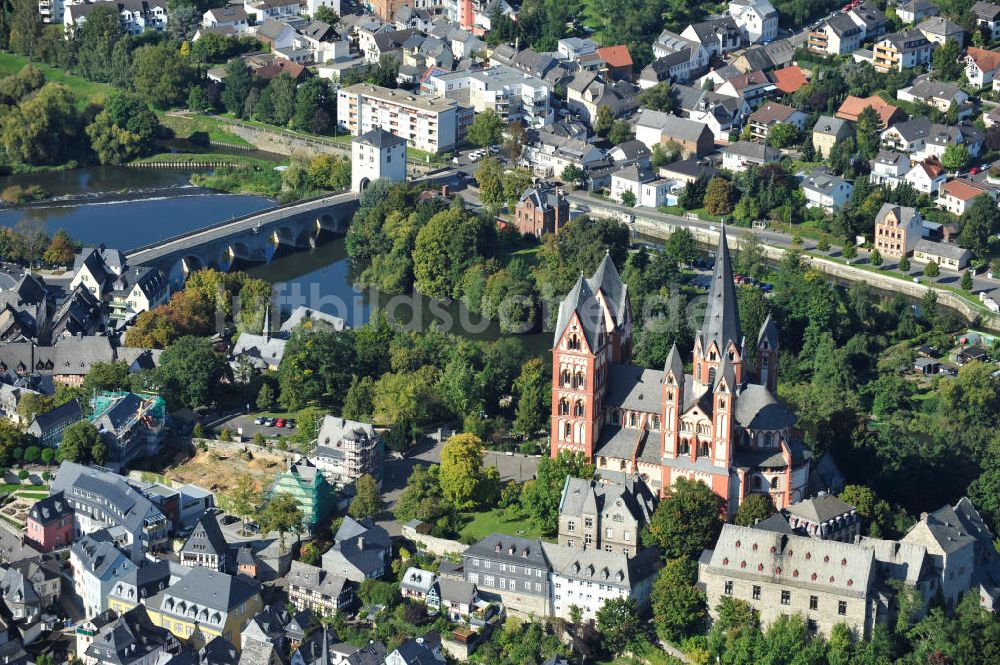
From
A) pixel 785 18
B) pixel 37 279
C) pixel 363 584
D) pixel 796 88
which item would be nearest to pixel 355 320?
pixel 37 279

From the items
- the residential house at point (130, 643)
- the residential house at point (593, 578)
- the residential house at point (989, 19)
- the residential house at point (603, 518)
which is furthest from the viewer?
the residential house at point (989, 19)

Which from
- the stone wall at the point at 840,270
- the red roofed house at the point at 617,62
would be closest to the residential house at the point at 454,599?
the stone wall at the point at 840,270

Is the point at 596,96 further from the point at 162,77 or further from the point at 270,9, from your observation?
the point at 162,77

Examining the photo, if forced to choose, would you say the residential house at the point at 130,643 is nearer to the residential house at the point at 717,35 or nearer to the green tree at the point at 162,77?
the green tree at the point at 162,77

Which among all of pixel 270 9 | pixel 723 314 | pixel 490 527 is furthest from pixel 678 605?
pixel 270 9

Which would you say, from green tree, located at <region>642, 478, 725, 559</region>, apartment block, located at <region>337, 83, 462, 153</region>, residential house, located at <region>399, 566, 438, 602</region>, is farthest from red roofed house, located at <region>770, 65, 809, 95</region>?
residential house, located at <region>399, 566, 438, 602</region>

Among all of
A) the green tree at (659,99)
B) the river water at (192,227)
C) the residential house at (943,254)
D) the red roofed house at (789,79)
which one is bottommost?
the river water at (192,227)

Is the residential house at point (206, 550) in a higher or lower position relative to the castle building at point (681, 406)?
lower

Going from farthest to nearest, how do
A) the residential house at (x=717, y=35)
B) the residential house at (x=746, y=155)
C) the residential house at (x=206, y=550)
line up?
the residential house at (x=717, y=35), the residential house at (x=746, y=155), the residential house at (x=206, y=550)
